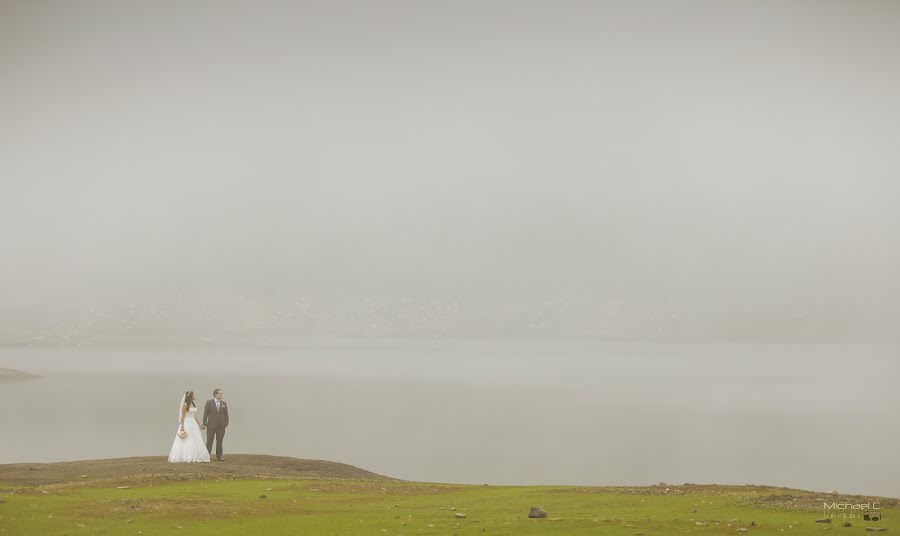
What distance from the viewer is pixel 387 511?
23.7m

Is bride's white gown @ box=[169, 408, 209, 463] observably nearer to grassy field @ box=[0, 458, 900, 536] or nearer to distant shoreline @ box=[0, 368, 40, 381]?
grassy field @ box=[0, 458, 900, 536]

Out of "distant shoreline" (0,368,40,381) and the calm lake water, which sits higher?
"distant shoreline" (0,368,40,381)

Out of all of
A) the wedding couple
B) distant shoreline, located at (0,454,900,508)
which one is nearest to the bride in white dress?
the wedding couple

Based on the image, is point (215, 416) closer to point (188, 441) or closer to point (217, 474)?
point (188, 441)

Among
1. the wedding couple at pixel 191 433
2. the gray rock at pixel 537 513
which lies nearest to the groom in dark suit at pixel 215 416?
the wedding couple at pixel 191 433

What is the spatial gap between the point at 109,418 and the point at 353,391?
60.1 m

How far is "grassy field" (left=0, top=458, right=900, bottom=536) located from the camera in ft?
64.7

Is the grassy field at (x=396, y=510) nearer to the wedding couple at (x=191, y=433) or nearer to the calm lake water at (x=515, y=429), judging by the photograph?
the wedding couple at (x=191, y=433)

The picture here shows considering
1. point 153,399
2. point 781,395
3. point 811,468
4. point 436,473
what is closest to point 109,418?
point 153,399

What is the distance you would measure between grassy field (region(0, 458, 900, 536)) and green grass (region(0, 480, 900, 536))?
0.09 feet

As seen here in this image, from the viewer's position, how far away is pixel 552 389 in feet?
525

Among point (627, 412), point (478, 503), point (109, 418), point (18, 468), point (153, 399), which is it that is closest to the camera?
point (478, 503)

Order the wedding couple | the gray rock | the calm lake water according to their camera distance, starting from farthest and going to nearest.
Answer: the calm lake water, the wedding couple, the gray rock

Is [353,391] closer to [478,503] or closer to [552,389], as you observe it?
[552,389]
